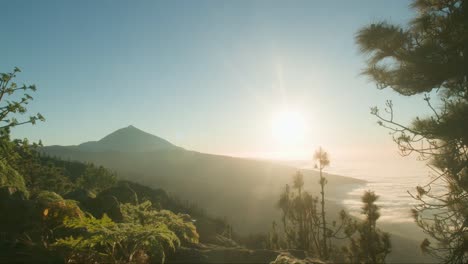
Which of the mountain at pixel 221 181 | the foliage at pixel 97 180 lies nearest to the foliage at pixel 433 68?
the foliage at pixel 97 180

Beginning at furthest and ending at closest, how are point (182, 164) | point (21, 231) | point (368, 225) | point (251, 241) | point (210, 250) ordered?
1. point (182, 164)
2. point (251, 241)
3. point (368, 225)
4. point (210, 250)
5. point (21, 231)

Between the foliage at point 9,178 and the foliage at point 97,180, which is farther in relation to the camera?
the foliage at point 97,180

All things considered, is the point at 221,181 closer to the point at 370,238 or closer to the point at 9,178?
the point at 370,238

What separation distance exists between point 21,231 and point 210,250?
489 centimetres

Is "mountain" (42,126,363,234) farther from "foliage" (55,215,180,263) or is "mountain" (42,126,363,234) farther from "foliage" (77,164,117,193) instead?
"foliage" (55,215,180,263)

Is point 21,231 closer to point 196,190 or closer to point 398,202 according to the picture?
point 196,190

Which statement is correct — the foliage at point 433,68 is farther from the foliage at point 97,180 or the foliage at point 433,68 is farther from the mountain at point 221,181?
the mountain at point 221,181

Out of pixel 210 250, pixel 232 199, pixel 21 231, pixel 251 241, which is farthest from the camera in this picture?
pixel 232 199

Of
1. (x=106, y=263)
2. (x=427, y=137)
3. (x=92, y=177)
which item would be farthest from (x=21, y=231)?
(x=92, y=177)

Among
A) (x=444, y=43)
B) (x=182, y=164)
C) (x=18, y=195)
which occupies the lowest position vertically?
(x=18, y=195)

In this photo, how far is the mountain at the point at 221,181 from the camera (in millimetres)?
68938

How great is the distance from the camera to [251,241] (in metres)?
33.5

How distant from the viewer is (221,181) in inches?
4624

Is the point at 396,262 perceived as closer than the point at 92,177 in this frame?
No
